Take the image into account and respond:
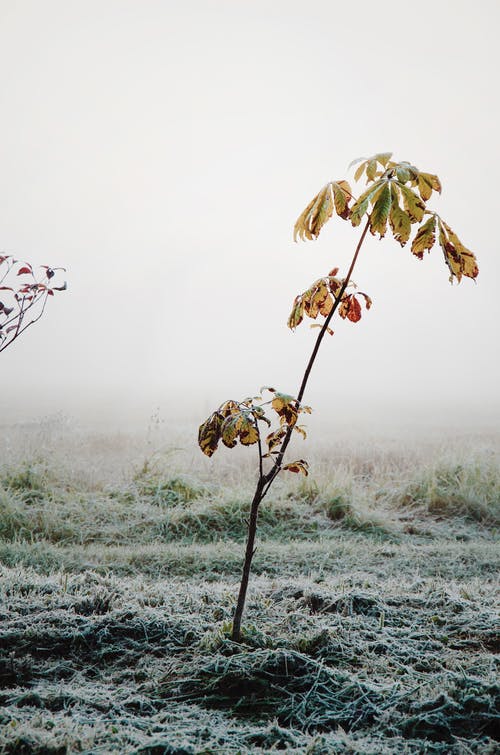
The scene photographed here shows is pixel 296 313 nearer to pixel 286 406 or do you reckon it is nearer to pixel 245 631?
pixel 286 406

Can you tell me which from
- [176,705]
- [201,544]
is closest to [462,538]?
[201,544]

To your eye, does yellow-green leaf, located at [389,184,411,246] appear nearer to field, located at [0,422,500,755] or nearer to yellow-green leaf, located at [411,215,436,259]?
yellow-green leaf, located at [411,215,436,259]

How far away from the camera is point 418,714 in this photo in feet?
5.46

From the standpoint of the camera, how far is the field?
5.22ft

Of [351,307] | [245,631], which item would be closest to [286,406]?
[351,307]

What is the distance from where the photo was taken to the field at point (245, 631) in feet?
5.22

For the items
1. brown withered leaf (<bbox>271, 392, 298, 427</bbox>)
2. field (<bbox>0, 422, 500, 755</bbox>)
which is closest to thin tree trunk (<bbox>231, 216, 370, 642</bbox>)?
brown withered leaf (<bbox>271, 392, 298, 427</bbox>)

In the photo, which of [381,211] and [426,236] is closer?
[381,211]

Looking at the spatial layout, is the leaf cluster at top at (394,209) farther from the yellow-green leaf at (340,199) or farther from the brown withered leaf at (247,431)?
the brown withered leaf at (247,431)

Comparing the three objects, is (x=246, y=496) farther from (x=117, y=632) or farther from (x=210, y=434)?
(x=210, y=434)

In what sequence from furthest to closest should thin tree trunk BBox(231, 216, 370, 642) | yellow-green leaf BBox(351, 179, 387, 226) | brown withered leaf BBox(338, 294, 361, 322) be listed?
brown withered leaf BBox(338, 294, 361, 322) → thin tree trunk BBox(231, 216, 370, 642) → yellow-green leaf BBox(351, 179, 387, 226)

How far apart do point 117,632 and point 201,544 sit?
2.54 m

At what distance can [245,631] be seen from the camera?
7.21 ft

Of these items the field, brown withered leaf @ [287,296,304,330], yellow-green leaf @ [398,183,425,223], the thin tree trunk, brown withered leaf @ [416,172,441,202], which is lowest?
the field
